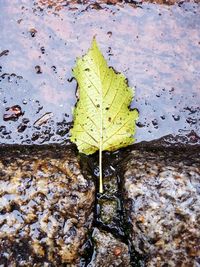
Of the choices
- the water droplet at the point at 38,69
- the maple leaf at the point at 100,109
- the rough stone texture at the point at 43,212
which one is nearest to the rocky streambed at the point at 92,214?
the rough stone texture at the point at 43,212

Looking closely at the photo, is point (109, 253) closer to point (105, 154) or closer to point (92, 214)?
point (92, 214)

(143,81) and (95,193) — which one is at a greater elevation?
(143,81)

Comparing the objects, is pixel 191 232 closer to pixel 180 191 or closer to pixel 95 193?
pixel 180 191

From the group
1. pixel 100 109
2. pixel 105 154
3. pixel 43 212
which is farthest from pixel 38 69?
pixel 43 212

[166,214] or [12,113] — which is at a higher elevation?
[12,113]

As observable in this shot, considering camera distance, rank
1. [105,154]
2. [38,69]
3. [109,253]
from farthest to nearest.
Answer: [38,69]
[105,154]
[109,253]

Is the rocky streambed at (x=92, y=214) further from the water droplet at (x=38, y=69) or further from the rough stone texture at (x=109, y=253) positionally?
the water droplet at (x=38, y=69)

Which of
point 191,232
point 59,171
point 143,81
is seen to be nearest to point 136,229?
point 191,232
